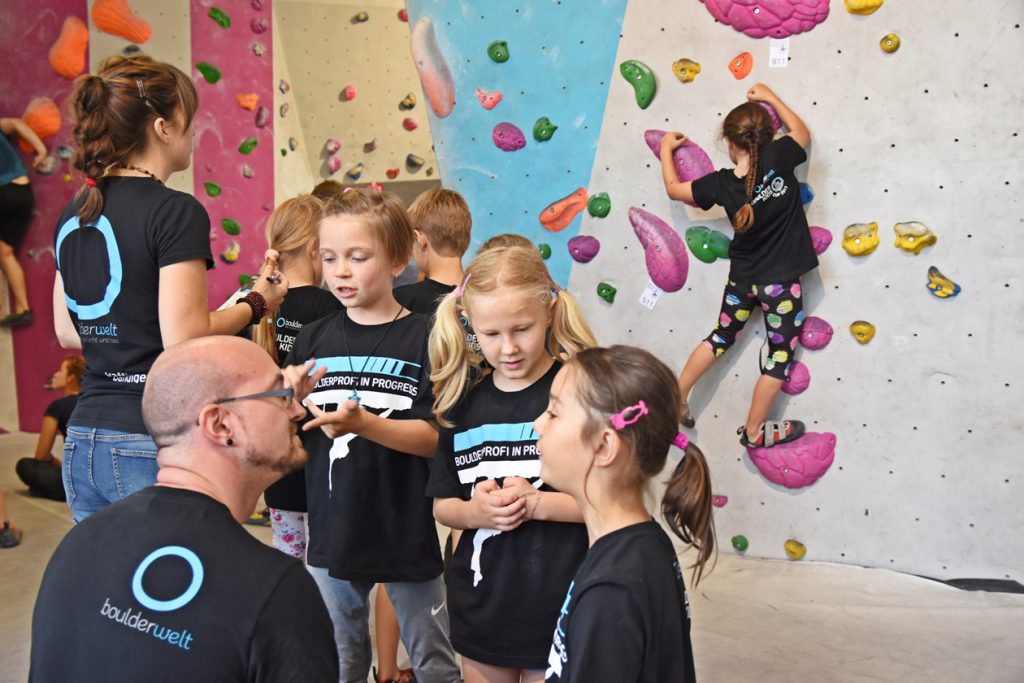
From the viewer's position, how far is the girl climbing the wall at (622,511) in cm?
135

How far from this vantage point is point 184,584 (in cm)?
119

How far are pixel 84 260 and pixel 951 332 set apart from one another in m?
2.98

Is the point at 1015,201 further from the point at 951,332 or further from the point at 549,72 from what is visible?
the point at 549,72

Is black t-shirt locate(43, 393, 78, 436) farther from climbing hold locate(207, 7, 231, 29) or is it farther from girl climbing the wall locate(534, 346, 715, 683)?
girl climbing the wall locate(534, 346, 715, 683)

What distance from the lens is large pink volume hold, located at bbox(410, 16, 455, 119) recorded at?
445cm

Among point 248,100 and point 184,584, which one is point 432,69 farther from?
point 184,584

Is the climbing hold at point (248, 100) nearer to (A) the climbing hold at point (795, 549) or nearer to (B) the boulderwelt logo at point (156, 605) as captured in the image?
(A) the climbing hold at point (795, 549)

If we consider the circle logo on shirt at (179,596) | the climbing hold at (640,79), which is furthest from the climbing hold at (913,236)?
the circle logo on shirt at (179,596)

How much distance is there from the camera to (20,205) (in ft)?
19.0

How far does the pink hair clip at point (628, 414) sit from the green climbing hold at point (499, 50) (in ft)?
10.1

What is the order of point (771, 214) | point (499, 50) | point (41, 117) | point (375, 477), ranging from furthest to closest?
point (41, 117) → point (499, 50) → point (771, 214) → point (375, 477)

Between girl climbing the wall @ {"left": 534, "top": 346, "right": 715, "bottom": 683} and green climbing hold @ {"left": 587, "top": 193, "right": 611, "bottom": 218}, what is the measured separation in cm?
261

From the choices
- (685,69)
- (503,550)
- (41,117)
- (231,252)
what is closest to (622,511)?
(503,550)

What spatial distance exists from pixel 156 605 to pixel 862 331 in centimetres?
312
